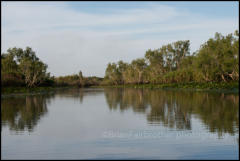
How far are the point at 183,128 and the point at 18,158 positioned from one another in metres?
7.95

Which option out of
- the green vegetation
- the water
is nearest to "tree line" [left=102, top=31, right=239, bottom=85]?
the green vegetation

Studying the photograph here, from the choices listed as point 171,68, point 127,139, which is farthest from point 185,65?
point 127,139

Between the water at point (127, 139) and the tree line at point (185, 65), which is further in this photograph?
the tree line at point (185, 65)

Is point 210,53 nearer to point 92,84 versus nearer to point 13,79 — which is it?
point 13,79

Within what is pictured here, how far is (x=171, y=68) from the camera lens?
→ 104 metres

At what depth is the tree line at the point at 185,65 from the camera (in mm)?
54125

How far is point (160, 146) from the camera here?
33.1 ft

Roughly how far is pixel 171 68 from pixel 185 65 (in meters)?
12.0

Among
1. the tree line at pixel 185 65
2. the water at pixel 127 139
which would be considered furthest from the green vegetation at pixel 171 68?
the water at pixel 127 139

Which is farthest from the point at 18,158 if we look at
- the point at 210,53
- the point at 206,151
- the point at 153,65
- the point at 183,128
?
the point at 153,65

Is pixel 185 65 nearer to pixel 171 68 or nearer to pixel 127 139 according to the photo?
pixel 171 68

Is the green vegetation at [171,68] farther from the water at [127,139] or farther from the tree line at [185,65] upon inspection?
the water at [127,139]

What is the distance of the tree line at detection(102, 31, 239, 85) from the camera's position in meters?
54.1

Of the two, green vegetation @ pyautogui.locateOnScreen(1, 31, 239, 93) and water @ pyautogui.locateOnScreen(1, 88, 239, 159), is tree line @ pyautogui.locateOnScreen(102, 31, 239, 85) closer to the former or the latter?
green vegetation @ pyautogui.locateOnScreen(1, 31, 239, 93)
